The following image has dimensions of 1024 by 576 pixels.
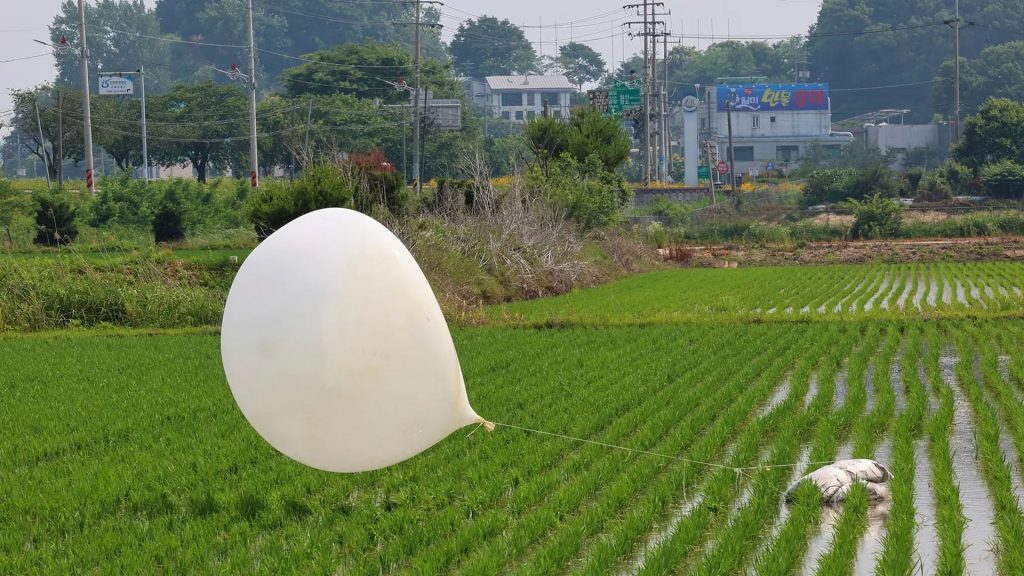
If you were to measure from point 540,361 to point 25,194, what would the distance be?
34.4 metres

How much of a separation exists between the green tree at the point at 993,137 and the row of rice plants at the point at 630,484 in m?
53.7

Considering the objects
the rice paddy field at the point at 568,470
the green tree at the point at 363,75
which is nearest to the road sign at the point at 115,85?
the green tree at the point at 363,75

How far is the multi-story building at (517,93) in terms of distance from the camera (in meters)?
137

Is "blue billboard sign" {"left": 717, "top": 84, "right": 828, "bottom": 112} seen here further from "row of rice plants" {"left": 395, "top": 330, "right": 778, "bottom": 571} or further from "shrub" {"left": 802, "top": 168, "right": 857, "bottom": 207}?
"row of rice plants" {"left": 395, "top": 330, "right": 778, "bottom": 571}

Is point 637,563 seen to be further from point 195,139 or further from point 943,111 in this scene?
point 943,111

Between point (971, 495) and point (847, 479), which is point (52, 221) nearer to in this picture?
point (847, 479)

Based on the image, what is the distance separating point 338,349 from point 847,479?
3.71 metres

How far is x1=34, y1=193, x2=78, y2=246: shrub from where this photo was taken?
3278 centimetres

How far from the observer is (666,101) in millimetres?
82562

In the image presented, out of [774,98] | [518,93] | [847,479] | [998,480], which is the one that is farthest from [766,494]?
[518,93]

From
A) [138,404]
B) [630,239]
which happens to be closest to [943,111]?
[630,239]

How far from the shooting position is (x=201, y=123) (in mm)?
73000

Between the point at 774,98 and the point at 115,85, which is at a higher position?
the point at 774,98

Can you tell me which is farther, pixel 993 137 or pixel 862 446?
pixel 993 137
